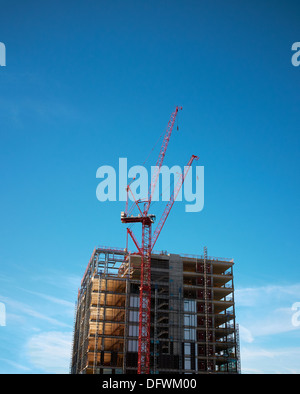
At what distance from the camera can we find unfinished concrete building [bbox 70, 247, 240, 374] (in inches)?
4894

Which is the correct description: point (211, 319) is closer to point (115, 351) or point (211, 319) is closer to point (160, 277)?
point (160, 277)

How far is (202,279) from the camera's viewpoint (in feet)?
454

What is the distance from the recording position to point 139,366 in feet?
393

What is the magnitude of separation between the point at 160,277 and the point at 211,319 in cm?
1904

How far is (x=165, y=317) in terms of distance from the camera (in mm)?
128125

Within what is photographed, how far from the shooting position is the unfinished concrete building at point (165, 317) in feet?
408

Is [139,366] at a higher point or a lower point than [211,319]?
lower
